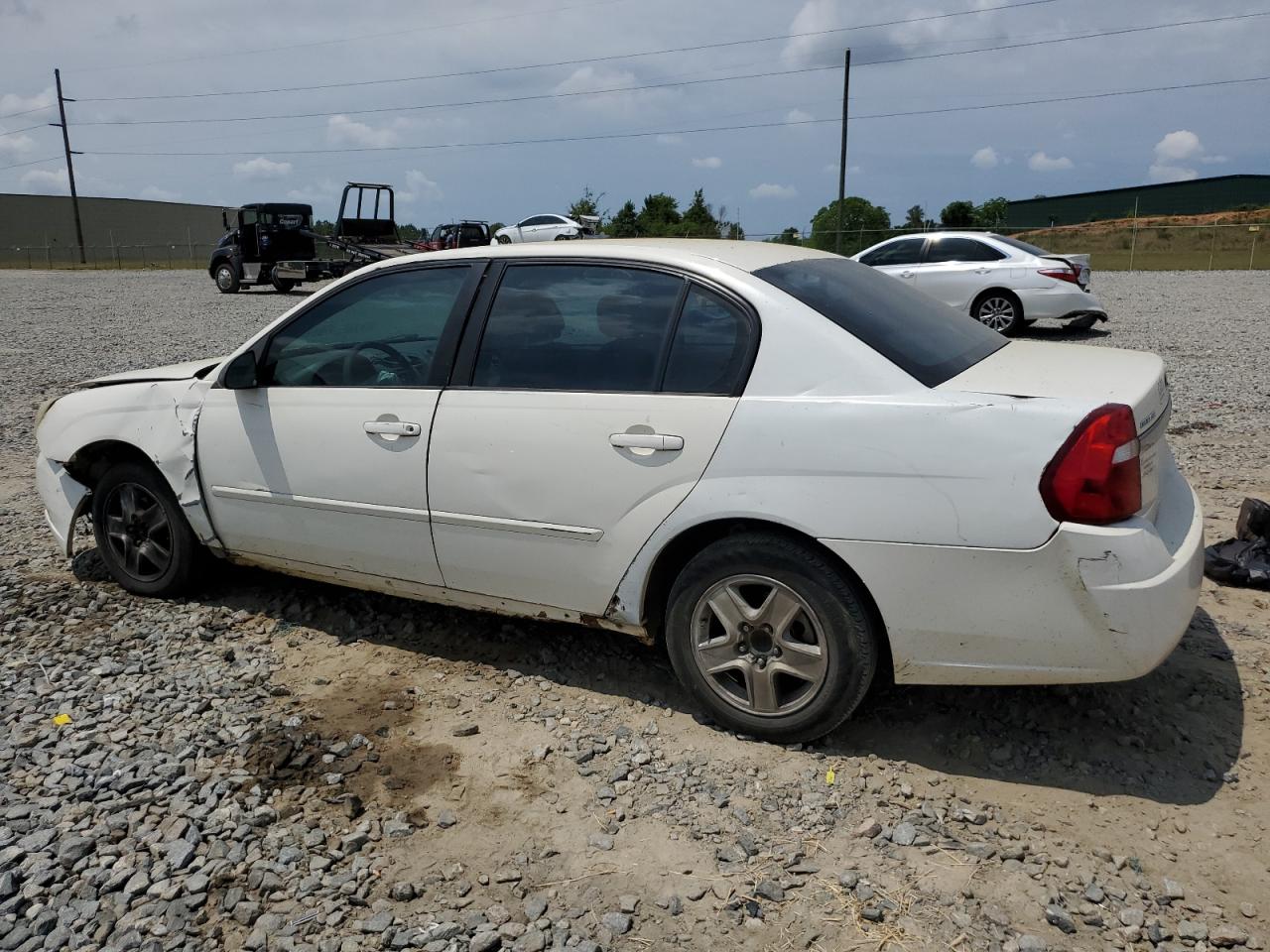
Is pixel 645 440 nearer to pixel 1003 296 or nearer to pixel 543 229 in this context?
pixel 1003 296

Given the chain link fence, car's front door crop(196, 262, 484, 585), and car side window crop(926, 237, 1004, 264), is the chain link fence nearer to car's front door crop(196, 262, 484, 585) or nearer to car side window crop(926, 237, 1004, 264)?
car side window crop(926, 237, 1004, 264)

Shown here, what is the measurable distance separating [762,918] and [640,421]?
1534 mm

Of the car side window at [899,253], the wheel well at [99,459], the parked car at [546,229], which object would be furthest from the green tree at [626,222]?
the wheel well at [99,459]

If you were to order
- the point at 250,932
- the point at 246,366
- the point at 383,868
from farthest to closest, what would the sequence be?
1. the point at 246,366
2. the point at 383,868
3. the point at 250,932

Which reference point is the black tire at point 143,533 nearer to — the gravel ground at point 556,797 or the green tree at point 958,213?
the gravel ground at point 556,797

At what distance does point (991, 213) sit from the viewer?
62156 mm

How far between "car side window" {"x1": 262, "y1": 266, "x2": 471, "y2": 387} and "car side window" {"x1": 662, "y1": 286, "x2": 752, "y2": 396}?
1.01 metres

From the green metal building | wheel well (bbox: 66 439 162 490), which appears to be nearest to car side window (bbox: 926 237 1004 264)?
wheel well (bbox: 66 439 162 490)

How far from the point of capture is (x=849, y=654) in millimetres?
3078

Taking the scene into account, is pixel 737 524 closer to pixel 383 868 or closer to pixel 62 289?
pixel 383 868

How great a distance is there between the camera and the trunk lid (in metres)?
2.89

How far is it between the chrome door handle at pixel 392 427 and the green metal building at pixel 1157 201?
66.1 metres

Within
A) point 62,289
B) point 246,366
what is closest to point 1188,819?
point 246,366

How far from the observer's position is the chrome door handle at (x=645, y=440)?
10.6 ft
